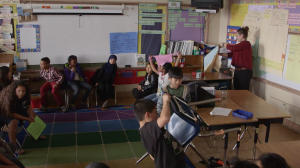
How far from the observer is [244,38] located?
18.5 feet

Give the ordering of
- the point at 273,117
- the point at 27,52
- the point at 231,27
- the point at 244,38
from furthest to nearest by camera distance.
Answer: the point at 231,27
the point at 27,52
the point at 244,38
the point at 273,117

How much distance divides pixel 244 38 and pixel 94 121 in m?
3.28

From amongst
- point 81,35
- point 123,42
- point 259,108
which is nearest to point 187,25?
point 123,42

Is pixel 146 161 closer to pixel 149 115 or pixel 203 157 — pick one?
pixel 203 157

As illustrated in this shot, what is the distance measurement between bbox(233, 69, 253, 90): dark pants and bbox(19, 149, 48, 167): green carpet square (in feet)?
12.7

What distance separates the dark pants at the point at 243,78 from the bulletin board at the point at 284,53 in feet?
0.90

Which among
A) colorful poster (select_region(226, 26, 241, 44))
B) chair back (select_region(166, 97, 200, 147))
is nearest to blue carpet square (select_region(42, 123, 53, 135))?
chair back (select_region(166, 97, 200, 147))

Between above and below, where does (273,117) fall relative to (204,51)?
below

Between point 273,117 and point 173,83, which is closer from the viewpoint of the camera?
point 273,117

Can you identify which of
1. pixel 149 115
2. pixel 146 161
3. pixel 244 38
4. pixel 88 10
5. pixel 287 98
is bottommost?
pixel 146 161

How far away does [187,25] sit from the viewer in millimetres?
7043

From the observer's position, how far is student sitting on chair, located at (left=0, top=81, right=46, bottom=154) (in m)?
3.85

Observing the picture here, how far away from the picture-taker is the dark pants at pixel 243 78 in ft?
19.0

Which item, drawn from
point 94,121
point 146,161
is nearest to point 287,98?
point 146,161
